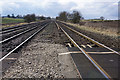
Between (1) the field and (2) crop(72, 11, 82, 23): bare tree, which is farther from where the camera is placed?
(2) crop(72, 11, 82, 23): bare tree

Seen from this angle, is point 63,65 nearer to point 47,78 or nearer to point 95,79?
point 47,78

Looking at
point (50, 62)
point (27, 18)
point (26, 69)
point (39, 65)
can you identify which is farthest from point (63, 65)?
point (27, 18)

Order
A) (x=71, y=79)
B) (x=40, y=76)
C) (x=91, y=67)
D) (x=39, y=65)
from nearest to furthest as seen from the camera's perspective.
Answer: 1. (x=71, y=79)
2. (x=40, y=76)
3. (x=91, y=67)
4. (x=39, y=65)

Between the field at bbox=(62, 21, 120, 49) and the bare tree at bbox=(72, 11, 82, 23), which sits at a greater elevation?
the bare tree at bbox=(72, 11, 82, 23)

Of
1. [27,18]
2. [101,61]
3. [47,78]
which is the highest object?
[27,18]

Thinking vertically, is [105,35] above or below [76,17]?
below

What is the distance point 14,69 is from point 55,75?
4.70ft

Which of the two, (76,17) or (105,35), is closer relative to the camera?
(105,35)

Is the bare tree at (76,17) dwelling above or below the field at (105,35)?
above

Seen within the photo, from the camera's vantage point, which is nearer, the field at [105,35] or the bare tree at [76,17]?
the field at [105,35]

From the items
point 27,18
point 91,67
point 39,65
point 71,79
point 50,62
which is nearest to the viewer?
point 71,79

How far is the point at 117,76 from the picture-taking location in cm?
266

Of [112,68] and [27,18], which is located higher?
[27,18]

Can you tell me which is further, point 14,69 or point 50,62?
point 50,62
